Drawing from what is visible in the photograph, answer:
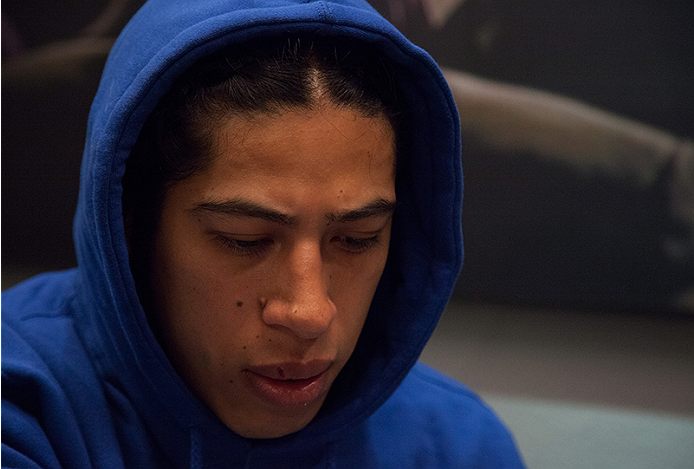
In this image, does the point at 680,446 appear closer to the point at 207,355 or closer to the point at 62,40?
the point at 207,355

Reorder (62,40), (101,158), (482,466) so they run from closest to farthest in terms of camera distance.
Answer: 1. (101,158)
2. (482,466)
3. (62,40)

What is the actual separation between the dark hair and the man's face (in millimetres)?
14

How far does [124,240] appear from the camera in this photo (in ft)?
1.94

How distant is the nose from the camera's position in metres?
0.56

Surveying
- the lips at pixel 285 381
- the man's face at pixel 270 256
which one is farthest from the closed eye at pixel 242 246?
the lips at pixel 285 381

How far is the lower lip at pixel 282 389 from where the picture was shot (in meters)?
0.60

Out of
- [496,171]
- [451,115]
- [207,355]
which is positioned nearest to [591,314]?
[496,171]

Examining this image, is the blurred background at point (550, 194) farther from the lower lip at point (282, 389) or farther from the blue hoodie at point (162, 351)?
the lower lip at point (282, 389)

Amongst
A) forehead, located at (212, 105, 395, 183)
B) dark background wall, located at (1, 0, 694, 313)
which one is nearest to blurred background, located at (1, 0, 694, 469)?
dark background wall, located at (1, 0, 694, 313)

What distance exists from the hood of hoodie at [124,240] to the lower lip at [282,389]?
7 centimetres

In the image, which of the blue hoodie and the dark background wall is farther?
the dark background wall

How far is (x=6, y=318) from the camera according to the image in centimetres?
68

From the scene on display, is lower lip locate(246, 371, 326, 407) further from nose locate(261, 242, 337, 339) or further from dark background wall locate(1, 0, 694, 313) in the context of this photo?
dark background wall locate(1, 0, 694, 313)

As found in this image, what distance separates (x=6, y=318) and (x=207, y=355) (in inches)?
9.7
